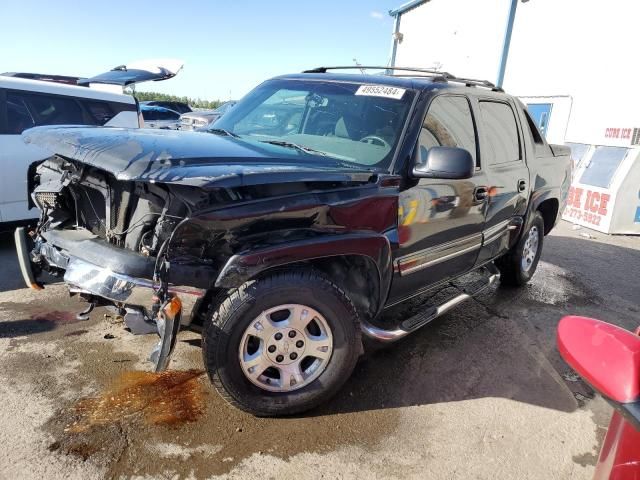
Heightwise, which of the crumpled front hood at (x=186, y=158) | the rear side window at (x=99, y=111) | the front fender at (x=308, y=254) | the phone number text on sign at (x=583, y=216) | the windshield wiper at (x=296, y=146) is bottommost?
the phone number text on sign at (x=583, y=216)

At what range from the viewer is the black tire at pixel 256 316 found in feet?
8.09

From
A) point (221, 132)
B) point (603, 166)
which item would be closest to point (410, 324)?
point (221, 132)

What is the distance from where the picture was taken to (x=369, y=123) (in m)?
3.27

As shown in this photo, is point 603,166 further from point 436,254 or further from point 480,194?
point 436,254

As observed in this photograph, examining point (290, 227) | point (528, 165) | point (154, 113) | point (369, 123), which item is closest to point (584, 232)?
point (528, 165)

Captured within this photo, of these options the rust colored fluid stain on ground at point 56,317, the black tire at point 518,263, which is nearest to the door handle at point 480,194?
the black tire at point 518,263

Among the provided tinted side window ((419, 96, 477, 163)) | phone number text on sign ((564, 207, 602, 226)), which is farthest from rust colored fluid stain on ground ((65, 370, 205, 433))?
phone number text on sign ((564, 207, 602, 226))

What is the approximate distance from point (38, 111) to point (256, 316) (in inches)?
186

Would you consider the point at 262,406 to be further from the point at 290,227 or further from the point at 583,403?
the point at 583,403

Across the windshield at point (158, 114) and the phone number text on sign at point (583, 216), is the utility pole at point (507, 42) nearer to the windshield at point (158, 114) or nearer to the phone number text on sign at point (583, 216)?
the phone number text on sign at point (583, 216)

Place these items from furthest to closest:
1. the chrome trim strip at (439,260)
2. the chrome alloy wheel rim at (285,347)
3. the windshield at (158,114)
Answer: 1. the windshield at (158,114)
2. the chrome trim strip at (439,260)
3. the chrome alloy wheel rim at (285,347)

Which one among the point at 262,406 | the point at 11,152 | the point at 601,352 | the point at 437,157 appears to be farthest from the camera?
the point at 11,152

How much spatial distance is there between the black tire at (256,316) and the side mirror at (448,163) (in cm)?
92

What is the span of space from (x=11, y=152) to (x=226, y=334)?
14.1 feet
